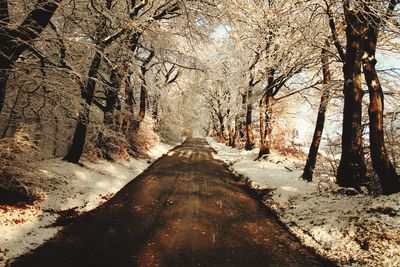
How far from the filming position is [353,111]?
9984 mm

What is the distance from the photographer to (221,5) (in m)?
13.1

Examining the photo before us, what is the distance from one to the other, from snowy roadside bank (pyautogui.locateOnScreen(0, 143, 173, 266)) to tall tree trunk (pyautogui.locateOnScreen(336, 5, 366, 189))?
7.19 meters

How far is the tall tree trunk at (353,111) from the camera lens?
391 inches

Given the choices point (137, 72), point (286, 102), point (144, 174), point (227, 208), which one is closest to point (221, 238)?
point (227, 208)

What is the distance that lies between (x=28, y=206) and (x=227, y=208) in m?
5.14

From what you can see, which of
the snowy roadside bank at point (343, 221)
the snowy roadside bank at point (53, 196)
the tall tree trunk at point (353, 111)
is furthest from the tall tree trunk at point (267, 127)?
the tall tree trunk at point (353, 111)

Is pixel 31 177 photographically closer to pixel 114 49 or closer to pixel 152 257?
pixel 152 257

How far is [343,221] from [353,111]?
3542mm

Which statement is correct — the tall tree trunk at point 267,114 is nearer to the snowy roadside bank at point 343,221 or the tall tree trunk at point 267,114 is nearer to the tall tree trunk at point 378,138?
the snowy roadside bank at point 343,221

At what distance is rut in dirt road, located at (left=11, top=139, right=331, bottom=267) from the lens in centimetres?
599

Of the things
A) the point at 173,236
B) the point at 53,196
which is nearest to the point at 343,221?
the point at 173,236

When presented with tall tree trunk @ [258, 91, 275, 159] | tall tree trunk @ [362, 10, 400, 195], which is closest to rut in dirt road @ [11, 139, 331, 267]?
tall tree trunk @ [362, 10, 400, 195]

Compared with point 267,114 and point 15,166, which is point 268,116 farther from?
point 15,166

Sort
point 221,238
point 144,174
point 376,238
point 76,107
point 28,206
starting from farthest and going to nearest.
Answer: point 144,174 < point 76,107 < point 28,206 < point 221,238 < point 376,238
